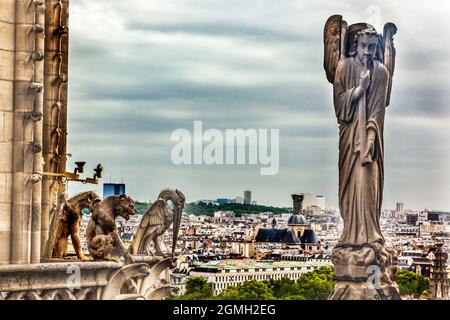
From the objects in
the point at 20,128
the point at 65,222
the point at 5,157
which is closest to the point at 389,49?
the point at 20,128

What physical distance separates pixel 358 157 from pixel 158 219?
371 cm

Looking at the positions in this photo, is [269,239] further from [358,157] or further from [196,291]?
[358,157]

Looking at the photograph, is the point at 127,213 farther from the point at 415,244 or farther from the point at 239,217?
the point at 415,244

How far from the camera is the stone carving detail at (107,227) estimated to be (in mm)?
17609

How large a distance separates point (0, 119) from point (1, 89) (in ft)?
1.18

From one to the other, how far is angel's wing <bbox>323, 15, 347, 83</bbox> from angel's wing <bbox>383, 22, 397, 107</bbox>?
0.53 meters

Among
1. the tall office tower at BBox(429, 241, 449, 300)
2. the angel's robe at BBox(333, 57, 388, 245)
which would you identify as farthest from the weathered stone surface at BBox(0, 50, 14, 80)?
the tall office tower at BBox(429, 241, 449, 300)

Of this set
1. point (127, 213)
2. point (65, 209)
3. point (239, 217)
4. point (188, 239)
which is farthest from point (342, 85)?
point (239, 217)

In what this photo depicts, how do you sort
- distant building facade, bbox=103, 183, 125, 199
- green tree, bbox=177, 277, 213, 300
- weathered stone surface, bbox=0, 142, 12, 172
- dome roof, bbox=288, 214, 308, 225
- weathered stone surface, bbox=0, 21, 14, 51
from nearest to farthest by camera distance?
weathered stone surface, bbox=0, 142, 12, 172 < weathered stone surface, bbox=0, 21, 14, 51 < distant building facade, bbox=103, 183, 125, 199 < green tree, bbox=177, 277, 213, 300 < dome roof, bbox=288, 214, 308, 225

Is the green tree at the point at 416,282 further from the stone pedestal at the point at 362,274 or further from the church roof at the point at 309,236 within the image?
the church roof at the point at 309,236

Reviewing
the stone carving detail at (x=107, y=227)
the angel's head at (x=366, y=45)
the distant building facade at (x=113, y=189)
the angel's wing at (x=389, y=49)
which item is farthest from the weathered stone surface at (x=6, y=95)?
the angel's wing at (x=389, y=49)

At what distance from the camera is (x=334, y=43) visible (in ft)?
54.4

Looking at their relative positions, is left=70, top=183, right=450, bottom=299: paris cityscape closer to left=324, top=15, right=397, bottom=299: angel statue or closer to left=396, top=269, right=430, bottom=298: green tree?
left=396, top=269, right=430, bottom=298: green tree

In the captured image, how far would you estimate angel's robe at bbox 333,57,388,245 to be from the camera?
1628 cm
